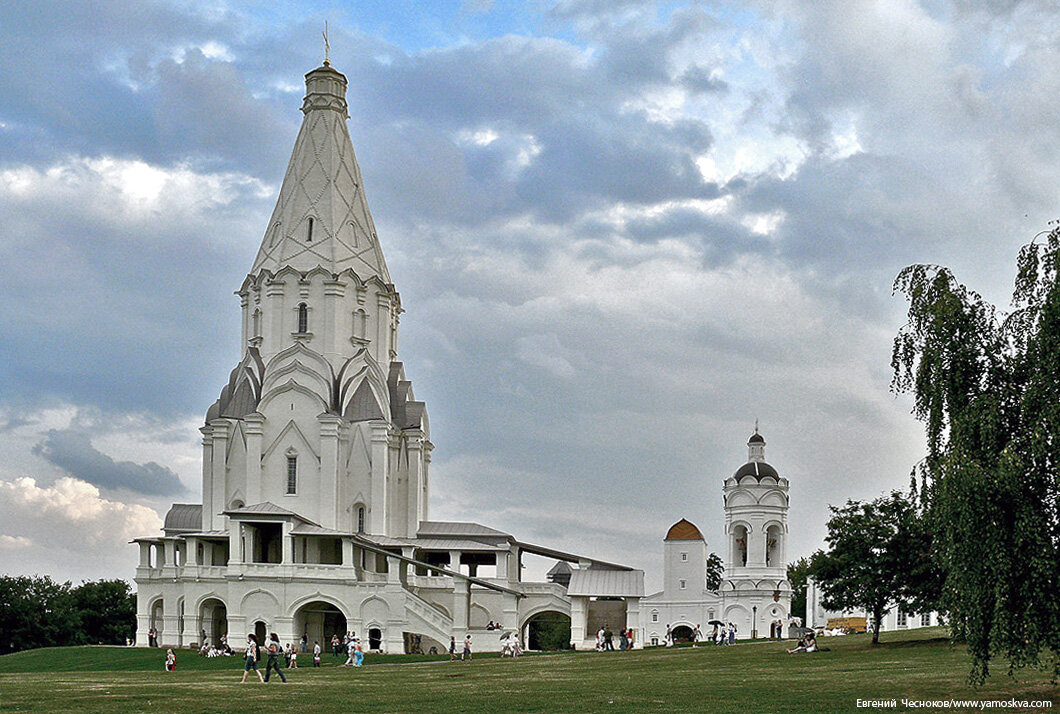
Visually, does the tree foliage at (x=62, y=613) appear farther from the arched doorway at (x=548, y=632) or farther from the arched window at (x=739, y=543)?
the arched window at (x=739, y=543)

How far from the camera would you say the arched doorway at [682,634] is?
7269 centimetres

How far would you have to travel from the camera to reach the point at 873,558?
4834 cm

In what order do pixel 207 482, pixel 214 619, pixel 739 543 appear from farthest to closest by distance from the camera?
pixel 739 543
pixel 207 482
pixel 214 619

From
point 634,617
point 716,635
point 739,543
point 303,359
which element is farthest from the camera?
point 739,543

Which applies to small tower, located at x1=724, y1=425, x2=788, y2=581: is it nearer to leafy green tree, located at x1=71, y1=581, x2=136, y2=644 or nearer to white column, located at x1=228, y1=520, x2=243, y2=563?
white column, located at x1=228, y1=520, x2=243, y2=563

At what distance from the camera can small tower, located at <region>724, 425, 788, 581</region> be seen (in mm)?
77812

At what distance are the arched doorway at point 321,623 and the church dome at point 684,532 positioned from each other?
63.2 feet

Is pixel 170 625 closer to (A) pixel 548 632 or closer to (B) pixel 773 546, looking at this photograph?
(A) pixel 548 632

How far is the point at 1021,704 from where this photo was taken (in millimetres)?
25344

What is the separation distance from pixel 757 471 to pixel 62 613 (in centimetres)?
4538

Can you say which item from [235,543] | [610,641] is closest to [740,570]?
[610,641]

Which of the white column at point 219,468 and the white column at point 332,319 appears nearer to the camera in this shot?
the white column at point 219,468

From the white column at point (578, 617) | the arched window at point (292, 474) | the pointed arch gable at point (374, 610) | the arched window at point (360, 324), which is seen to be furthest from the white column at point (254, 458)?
the white column at point (578, 617)

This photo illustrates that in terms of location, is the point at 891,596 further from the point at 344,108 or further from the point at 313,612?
the point at 344,108
